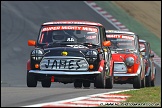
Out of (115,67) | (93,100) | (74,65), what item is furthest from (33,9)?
(93,100)

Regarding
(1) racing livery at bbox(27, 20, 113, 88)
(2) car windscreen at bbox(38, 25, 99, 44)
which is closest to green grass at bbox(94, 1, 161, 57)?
(2) car windscreen at bbox(38, 25, 99, 44)

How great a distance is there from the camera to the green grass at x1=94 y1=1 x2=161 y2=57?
34.3 m

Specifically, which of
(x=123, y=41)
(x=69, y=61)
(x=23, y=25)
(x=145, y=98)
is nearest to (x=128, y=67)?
(x=123, y=41)

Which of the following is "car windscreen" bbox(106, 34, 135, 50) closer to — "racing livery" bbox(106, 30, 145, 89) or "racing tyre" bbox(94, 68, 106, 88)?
"racing livery" bbox(106, 30, 145, 89)

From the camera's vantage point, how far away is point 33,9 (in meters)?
35.8

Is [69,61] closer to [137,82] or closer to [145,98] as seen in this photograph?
[137,82]

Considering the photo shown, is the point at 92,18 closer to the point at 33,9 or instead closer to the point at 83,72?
the point at 33,9

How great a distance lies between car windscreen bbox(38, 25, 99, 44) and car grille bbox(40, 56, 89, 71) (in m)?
1.00

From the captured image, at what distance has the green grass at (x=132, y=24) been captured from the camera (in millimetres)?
34269

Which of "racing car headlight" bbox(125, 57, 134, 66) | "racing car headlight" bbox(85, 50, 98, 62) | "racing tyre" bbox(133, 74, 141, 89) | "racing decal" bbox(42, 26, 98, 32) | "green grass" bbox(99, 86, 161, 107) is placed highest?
"racing decal" bbox(42, 26, 98, 32)

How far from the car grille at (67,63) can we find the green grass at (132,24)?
17.2m

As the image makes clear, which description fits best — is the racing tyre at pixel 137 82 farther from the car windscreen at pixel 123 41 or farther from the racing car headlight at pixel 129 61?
the car windscreen at pixel 123 41

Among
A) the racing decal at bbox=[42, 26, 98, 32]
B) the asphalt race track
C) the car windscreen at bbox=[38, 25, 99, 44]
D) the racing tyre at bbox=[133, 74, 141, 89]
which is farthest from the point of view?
the asphalt race track

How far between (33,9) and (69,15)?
6.60 feet
